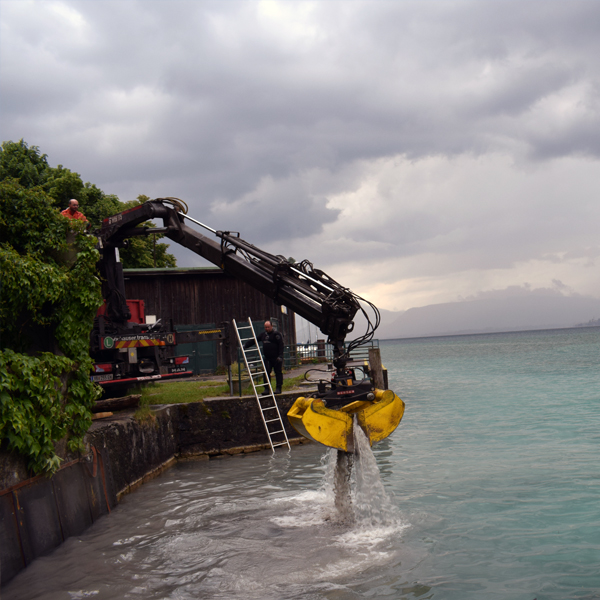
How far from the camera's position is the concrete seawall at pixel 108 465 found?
5.77 metres

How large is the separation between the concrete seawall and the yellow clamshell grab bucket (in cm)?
313

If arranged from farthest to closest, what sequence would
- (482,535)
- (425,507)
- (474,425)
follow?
(474,425) → (425,507) → (482,535)

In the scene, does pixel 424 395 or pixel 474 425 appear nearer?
pixel 474 425

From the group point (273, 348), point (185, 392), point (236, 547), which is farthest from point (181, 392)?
point (236, 547)

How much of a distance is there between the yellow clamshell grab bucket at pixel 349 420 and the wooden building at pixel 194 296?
55.3 ft

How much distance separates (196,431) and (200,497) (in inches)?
143

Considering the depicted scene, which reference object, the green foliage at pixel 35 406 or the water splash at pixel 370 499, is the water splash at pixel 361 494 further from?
A: the green foliage at pixel 35 406

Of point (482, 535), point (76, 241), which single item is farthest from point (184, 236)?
point (482, 535)

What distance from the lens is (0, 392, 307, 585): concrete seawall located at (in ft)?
18.9

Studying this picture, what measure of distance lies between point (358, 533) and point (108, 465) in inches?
159

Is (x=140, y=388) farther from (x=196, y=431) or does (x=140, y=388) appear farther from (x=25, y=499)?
(x=25, y=499)

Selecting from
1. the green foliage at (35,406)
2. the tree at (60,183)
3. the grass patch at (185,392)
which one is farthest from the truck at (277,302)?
the tree at (60,183)

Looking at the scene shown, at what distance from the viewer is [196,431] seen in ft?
41.7

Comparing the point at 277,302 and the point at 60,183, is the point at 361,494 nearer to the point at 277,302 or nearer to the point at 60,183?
the point at 277,302
